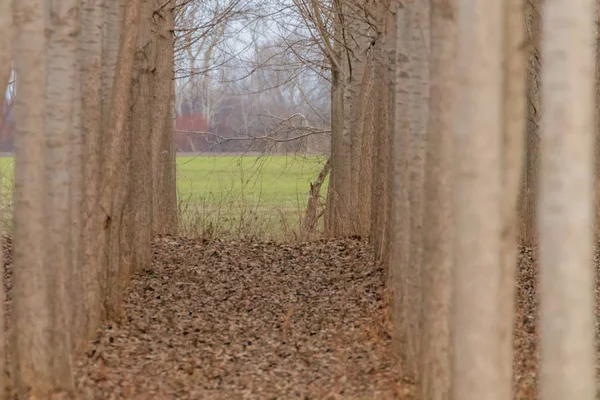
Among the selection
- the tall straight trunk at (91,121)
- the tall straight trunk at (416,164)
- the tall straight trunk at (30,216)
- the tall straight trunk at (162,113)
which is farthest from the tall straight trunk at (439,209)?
the tall straight trunk at (162,113)

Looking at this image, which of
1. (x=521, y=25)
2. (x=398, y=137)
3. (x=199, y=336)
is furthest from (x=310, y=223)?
(x=521, y=25)

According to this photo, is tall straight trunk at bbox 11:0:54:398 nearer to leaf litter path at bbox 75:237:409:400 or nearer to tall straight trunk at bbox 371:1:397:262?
leaf litter path at bbox 75:237:409:400

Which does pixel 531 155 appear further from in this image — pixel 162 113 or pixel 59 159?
pixel 59 159

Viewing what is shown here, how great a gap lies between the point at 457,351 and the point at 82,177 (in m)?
3.76

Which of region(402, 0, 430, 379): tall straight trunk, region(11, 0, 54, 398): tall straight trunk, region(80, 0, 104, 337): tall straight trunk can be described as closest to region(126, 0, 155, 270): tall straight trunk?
region(80, 0, 104, 337): tall straight trunk

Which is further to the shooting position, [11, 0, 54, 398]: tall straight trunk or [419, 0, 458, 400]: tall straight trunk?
[11, 0, 54, 398]: tall straight trunk

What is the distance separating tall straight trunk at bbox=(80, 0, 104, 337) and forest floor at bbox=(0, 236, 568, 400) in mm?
967

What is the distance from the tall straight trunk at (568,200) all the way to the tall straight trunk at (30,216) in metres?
3.43

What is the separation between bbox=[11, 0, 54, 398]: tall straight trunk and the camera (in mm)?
5844

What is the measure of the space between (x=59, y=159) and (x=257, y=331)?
3400 mm

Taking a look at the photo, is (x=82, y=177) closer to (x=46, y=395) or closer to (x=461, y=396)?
(x=46, y=395)

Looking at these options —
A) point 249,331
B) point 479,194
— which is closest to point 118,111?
point 249,331

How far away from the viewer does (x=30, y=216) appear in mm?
6094

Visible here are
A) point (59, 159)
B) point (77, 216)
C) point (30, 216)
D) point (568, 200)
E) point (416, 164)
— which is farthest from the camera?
point (77, 216)
